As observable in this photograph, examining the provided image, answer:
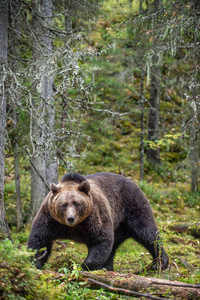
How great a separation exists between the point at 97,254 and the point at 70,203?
983mm

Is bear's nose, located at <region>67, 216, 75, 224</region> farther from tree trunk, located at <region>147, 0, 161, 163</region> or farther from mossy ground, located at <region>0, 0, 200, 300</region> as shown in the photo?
tree trunk, located at <region>147, 0, 161, 163</region>

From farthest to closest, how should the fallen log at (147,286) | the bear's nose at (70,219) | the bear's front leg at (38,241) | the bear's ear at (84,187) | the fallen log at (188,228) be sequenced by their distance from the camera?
the fallen log at (188,228)
the bear's ear at (84,187)
the bear's front leg at (38,241)
the bear's nose at (70,219)
the fallen log at (147,286)

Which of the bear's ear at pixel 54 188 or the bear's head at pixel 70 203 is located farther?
the bear's ear at pixel 54 188

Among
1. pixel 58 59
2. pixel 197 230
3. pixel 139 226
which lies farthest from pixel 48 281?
pixel 197 230

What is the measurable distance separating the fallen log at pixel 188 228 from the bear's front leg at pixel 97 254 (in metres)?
4.89

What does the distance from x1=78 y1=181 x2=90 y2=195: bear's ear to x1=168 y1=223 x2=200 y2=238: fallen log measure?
5343 millimetres

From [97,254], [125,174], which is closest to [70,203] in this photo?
[97,254]

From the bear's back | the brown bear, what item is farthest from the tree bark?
the brown bear

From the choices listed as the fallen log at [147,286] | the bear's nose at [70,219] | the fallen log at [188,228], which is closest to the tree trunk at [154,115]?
the fallen log at [188,228]

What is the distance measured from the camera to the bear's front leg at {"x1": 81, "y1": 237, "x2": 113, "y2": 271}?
17.5ft

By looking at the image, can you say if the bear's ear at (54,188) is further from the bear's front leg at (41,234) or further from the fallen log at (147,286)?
the fallen log at (147,286)

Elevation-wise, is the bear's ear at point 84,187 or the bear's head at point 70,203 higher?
the bear's ear at point 84,187

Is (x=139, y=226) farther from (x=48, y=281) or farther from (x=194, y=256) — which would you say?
(x=48, y=281)

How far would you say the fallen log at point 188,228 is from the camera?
32.0 feet
